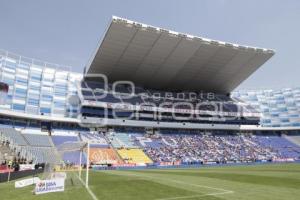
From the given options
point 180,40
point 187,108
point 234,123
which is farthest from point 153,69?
point 234,123

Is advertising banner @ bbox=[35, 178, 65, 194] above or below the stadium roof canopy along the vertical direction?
below

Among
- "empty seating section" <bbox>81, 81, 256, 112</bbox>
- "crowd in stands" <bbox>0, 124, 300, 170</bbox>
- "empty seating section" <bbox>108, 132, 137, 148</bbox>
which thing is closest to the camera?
"crowd in stands" <bbox>0, 124, 300, 170</bbox>

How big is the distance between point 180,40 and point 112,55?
1434cm

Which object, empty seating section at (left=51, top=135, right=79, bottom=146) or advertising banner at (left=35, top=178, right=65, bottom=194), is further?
empty seating section at (left=51, top=135, right=79, bottom=146)

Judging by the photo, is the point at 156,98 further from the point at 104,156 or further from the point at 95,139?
the point at 104,156

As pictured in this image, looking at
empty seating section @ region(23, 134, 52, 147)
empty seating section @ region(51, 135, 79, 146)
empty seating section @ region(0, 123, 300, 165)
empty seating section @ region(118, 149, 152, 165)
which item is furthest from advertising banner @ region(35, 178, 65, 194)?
empty seating section @ region(51, 135, 79, 146)

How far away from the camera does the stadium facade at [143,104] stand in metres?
59.5

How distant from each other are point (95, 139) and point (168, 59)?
24925mm

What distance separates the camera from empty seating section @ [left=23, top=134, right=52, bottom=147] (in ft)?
195

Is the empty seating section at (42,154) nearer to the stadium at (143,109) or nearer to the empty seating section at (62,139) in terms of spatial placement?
the stadium at (143,109)

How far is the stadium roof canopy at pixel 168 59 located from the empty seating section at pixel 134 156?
60.4 ft

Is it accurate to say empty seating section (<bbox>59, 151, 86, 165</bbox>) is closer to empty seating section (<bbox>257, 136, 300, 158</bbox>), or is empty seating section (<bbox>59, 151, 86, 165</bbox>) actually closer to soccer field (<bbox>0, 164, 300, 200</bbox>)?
soccer field (<bbox>0, 164, 300, 200</bbox>)

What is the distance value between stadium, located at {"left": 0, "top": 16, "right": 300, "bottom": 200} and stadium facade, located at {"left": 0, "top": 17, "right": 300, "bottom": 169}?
0.24 meters

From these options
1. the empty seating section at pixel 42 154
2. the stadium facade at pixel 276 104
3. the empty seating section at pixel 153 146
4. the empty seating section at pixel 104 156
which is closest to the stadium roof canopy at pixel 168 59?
the empty seating section at pixel 153 146
